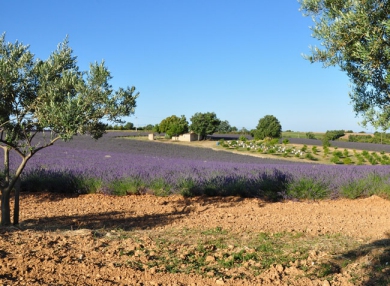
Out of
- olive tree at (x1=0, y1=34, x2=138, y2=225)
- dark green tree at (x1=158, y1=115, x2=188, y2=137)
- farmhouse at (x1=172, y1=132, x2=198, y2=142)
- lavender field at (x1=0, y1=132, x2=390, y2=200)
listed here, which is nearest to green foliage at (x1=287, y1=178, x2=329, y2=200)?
lavender field at (x1=0, y1=132, x2=390, y2=200)

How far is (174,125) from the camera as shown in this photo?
54.6 metres

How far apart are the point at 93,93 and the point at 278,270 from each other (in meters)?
3.18

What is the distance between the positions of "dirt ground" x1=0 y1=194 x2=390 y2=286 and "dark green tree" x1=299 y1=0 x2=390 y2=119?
2122 millimetres

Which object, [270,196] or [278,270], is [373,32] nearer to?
[278,270]

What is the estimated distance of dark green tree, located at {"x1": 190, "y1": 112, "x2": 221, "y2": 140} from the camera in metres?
53.9

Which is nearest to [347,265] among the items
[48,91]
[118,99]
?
[118,99]

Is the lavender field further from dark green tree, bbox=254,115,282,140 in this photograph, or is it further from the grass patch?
dark green tree, bbox=254,115,282,140

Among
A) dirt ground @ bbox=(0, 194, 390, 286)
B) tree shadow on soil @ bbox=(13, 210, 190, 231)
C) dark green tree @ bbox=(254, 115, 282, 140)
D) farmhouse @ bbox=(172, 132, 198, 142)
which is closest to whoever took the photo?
dirt ground @ bbox=(0, 194, 390, 286)

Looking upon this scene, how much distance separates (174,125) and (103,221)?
47.4m

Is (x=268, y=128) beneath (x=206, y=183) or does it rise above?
above

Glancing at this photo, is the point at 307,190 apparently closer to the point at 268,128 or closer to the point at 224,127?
the point at 268,128

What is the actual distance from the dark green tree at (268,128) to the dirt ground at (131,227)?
119 ft

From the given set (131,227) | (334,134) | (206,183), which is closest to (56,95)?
(131,227)

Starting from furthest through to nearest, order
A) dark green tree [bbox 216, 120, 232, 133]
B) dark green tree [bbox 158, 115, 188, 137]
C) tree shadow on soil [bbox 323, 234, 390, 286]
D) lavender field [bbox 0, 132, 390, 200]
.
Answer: dark green tree [bbox 216, 120, 232, 133], dark green tree [bbox 158, 115, 188, 137], lavender field [bbox 0, 132, 390, 200], tree shadow on soil [bbox 323, 234, 390, 286]
